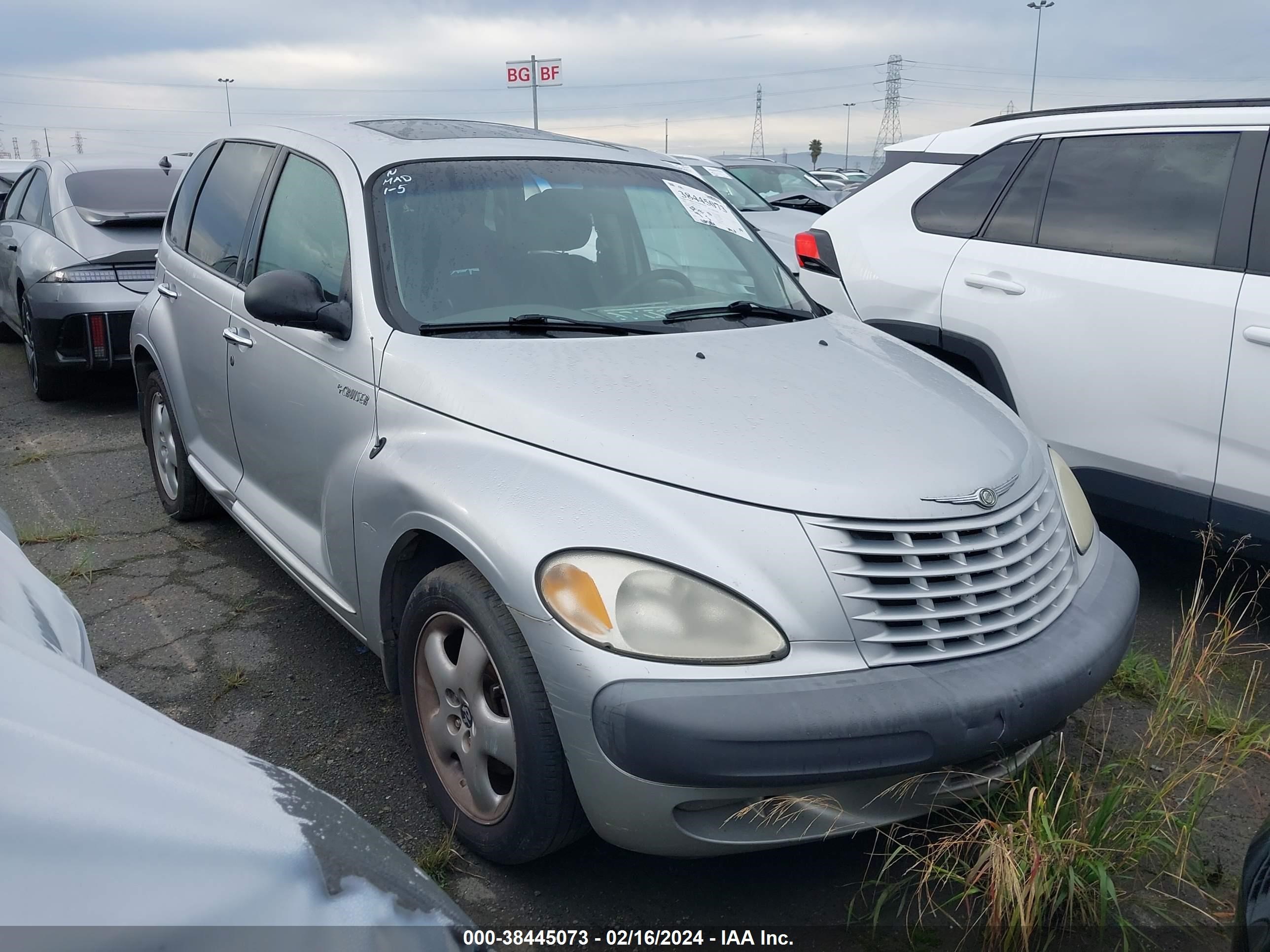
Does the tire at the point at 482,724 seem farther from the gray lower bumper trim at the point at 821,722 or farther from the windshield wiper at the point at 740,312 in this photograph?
the windshield wiper at the point at 740,312

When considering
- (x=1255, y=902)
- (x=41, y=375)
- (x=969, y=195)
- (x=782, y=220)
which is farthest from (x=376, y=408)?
(x=782, y=220)

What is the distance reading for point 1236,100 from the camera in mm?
3830

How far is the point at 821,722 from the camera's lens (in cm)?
196

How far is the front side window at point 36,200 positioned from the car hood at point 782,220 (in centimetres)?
496

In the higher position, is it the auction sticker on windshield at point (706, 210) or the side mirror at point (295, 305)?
the auction sticker on windshield at point (706, 210)

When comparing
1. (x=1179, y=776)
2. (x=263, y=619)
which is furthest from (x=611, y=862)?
(x=263, y=619)

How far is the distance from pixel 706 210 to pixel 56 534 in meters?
3.12

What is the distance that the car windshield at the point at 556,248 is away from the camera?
9.55 ft

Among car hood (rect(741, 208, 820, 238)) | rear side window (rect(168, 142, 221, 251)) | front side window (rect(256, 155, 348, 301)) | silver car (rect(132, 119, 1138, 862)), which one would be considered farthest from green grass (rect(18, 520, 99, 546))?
car hood (rect(741, 208, 820, 238))

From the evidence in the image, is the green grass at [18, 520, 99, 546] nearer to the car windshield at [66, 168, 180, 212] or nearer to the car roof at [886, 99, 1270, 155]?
the car windshield at [66, 168, 180, 212]

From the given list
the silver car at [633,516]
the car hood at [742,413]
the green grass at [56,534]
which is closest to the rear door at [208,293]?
the silver car at [633,516]

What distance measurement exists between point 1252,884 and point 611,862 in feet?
4.64

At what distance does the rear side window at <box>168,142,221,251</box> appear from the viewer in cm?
442

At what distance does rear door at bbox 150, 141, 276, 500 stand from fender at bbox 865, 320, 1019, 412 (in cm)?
254
